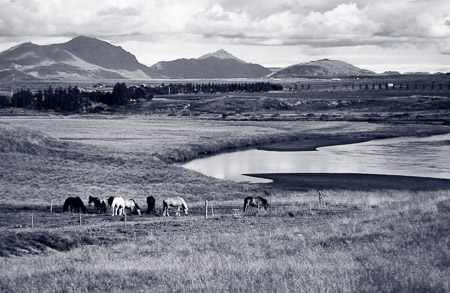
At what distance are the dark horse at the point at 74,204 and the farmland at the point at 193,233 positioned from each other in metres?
0.92

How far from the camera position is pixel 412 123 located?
11312 centimetres

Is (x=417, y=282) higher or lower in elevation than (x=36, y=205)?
higher

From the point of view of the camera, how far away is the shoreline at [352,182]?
4909 cm

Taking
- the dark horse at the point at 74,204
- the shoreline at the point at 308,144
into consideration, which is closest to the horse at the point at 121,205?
the dark horse at the point at 74,204

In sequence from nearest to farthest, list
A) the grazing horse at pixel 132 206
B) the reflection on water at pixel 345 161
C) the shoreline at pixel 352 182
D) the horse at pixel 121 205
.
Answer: the horse at pixel 121 205 < the grazing horse at pixel 132 206 < the shoreline at pixel 352 182 < the reflection on water at pixel 345 161

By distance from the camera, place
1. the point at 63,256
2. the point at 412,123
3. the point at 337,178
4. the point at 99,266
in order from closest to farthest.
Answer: the point at 99,266, the point at 63,256, the point at 337,178, the point at 412,123

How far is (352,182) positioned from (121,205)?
77.2ft

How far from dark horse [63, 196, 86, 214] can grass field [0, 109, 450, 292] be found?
605mm

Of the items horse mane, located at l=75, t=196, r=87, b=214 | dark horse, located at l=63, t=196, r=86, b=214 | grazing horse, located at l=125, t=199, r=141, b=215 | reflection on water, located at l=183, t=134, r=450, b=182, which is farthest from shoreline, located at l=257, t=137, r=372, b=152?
horse mane, located at l=75, t=196, r=87, b=214

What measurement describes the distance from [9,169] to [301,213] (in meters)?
27.4

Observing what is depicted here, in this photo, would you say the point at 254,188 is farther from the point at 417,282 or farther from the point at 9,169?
the point at 417,282

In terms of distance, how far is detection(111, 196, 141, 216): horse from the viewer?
114ft

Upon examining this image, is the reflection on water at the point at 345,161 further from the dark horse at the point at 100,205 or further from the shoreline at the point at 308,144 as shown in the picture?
the dark horse at the point at 100,205

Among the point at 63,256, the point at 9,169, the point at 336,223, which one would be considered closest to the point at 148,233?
the point at 63,256
